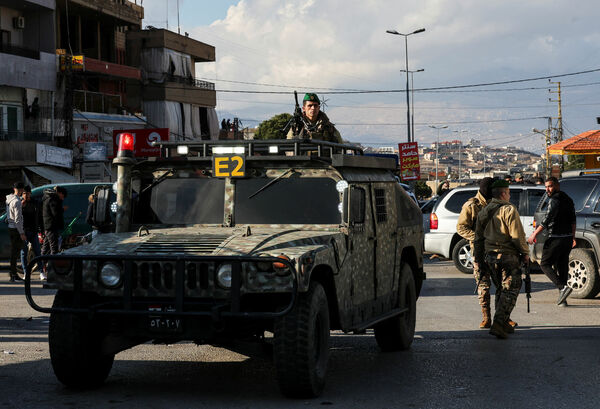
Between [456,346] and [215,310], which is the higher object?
[215,310]

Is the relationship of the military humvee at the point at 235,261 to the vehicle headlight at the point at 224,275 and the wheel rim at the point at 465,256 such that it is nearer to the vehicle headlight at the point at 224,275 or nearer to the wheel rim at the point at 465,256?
the vehicle headlight at the point at 224,275

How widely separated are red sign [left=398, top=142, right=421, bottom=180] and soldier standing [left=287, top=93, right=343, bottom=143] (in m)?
28.4

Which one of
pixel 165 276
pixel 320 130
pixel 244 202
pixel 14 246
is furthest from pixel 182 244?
pixel 14 246

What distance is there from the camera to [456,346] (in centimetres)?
1020

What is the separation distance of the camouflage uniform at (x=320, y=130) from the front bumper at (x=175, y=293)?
3471 millimetres

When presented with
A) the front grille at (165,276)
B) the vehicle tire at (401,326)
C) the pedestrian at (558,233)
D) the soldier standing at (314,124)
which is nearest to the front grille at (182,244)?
the front grille at (165,276)

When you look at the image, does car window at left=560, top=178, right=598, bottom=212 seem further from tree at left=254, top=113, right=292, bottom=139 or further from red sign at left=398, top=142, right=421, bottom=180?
tree at left=254, top=113, right=292, bottom=139

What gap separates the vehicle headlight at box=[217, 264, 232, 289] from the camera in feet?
23.0

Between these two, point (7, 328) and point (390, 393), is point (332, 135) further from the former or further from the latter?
point (7, 328)

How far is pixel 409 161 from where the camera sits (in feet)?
133

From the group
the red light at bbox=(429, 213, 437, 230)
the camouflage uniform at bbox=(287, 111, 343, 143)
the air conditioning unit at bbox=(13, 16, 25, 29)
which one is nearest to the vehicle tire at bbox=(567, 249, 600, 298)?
the red light at bbox=(429, 213, 437, 230)

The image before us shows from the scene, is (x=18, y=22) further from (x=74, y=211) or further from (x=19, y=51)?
(x=74, y=211)

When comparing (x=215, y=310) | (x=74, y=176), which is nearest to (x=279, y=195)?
(x=215, y=310)

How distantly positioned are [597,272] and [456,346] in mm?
5269
